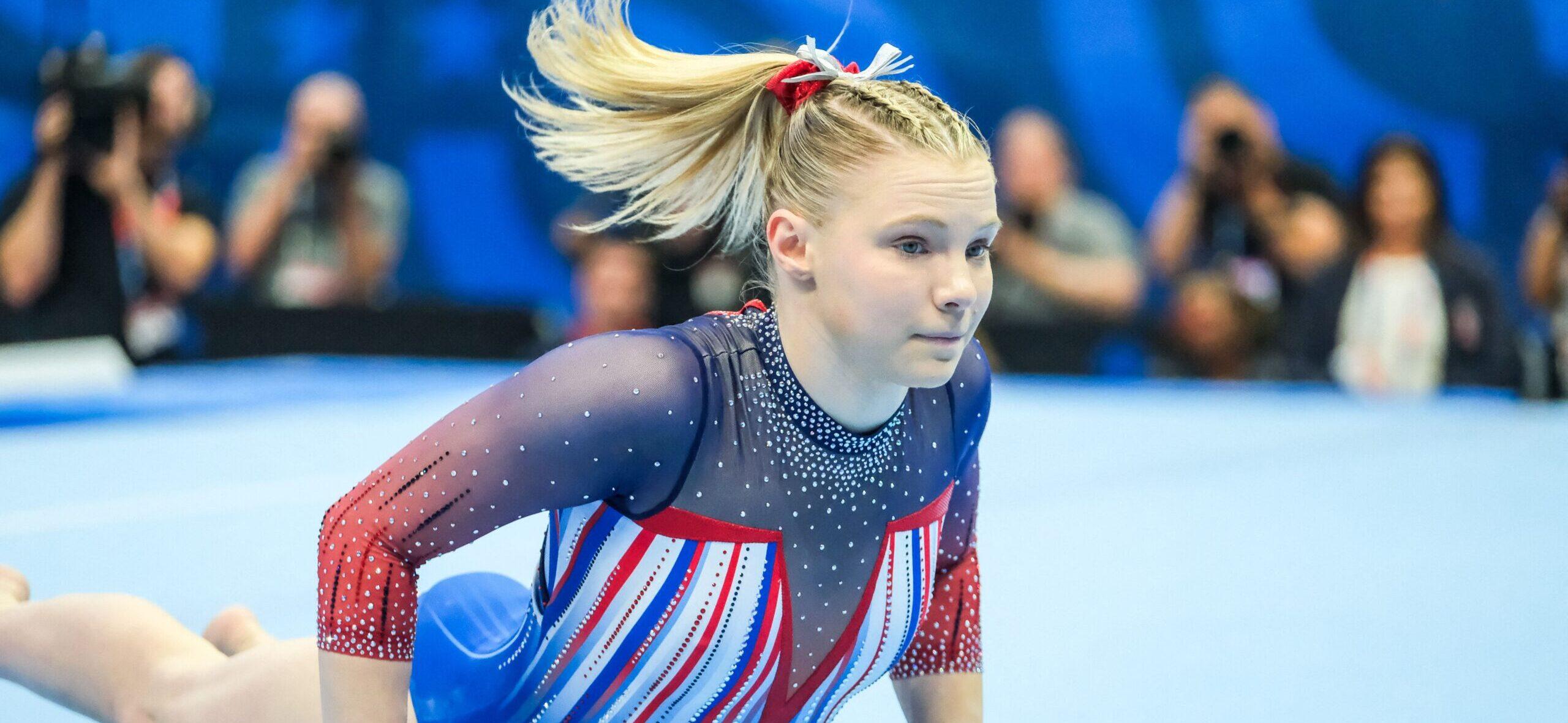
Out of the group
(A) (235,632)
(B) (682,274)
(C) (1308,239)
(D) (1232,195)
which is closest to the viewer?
(A) (235,632)

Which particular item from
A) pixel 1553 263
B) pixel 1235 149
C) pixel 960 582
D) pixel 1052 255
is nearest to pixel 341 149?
pixel 1052 255

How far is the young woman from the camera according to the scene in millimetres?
1639

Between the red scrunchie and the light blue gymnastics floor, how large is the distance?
4.42 ft

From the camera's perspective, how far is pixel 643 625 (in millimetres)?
1752

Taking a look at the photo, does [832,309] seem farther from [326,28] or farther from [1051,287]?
[326,28]

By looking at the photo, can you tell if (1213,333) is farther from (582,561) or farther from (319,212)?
(582,561)

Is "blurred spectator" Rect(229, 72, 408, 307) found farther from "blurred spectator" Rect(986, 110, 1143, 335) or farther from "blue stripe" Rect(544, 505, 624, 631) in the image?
"blue stripe" Rect(544, 505, 624, 631)

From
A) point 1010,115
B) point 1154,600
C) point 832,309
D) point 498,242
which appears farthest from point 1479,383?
point 832,309

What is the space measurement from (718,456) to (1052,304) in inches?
278

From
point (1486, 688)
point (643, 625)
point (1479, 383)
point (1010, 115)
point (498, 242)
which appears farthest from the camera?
point (498, 242)

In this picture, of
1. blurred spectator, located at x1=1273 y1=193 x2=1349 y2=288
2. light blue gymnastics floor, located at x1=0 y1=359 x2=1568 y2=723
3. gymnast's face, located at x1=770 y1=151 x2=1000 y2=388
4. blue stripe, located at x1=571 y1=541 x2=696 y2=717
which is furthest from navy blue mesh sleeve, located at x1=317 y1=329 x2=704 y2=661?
blurred spectator, located at x1=1273 y1=193 x2=1349 y2=288

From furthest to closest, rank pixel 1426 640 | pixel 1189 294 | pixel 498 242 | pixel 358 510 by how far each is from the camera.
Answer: pixel 498 242
pixel 1189 294
pixel 1426 640
pixel 358 510

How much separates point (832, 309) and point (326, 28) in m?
9.60

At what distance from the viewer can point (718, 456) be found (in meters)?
1.73
